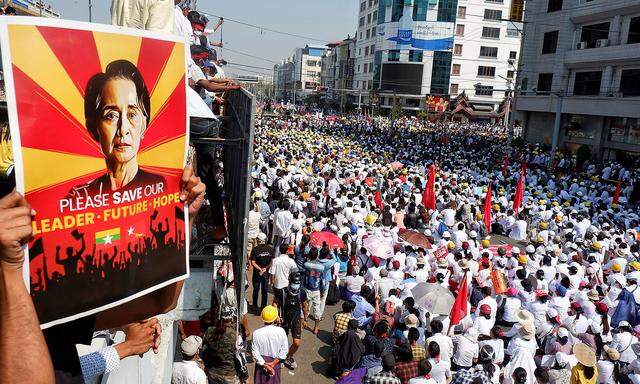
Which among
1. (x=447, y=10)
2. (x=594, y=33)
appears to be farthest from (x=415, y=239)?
(x=447, y=10)

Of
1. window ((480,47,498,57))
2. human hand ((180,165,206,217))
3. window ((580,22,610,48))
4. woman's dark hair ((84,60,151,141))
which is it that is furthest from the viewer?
window ((480,47,498,57))

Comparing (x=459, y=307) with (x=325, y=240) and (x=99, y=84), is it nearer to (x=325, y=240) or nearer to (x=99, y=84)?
(x=325, y=240)

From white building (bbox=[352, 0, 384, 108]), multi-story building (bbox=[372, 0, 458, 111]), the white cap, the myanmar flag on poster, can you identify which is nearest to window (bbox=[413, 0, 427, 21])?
multi-story building (bbox=[372, 0, 458, 111])

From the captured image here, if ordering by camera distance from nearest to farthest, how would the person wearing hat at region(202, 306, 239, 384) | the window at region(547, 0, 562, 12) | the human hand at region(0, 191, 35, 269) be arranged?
the human hand at region(0, 191, 35, 269), the person wearing hat at region(202, 306, 239, 384), the window at region(547, 0, 562, 12)

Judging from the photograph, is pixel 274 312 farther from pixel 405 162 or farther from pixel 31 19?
pixel 405 162

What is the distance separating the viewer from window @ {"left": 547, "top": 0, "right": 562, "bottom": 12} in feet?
100

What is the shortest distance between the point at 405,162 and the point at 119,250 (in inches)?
766

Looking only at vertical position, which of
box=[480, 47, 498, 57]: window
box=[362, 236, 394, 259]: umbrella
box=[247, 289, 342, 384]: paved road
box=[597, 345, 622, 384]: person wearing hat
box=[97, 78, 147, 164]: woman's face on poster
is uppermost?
box=[480, 47, 498, 57]: window

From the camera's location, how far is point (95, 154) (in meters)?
1.53

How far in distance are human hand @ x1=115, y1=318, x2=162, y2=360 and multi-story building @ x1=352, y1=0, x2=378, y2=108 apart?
217 feet

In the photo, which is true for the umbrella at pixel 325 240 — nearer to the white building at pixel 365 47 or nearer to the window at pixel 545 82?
the window at pixel 545 82

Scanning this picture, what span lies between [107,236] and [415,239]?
24.8ft

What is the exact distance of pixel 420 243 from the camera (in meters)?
8.64

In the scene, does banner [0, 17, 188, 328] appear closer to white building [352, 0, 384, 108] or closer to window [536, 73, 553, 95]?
window [536, 73, 553, 95]
